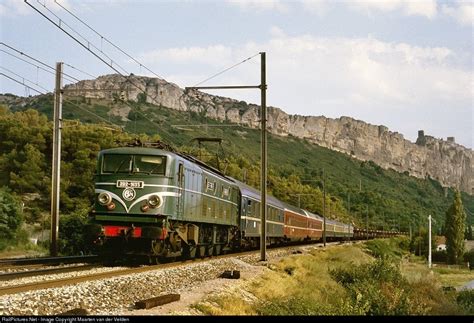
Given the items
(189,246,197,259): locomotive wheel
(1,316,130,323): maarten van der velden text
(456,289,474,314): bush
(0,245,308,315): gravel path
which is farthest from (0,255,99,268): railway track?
(456,289,474,314): bush

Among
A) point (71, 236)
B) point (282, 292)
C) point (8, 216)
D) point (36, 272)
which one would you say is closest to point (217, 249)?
point (71, 236)

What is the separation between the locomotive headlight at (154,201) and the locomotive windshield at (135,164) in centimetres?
95

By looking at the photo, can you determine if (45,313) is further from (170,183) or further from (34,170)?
(34,170)

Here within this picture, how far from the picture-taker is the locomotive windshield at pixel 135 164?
835 inches

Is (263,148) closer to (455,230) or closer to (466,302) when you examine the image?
(466,302)

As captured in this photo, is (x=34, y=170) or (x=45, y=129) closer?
(x=34, y=170)

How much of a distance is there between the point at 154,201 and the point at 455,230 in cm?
10195

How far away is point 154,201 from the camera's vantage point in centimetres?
2058

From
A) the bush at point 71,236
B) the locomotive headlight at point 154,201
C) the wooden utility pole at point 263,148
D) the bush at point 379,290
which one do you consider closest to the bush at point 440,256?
the bush at point 71,236

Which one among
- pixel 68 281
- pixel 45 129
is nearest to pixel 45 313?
pixel 68 281

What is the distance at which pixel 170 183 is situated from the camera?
69.6 feet

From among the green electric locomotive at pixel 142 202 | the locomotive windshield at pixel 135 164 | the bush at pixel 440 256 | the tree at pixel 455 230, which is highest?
the locomotive windshield at pixel 135 164

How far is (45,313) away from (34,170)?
153ft

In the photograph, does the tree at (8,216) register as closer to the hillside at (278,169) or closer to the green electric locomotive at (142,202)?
the green electric locomotive at (142,202)
